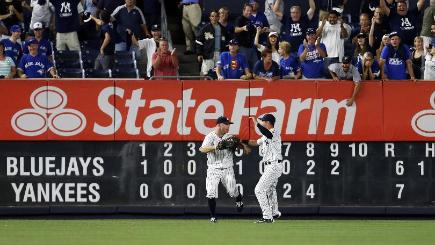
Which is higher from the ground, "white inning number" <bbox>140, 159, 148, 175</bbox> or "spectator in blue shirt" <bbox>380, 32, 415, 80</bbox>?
"spectator in blue shirt" <bbox>380, 32, 415, 80</bbox>

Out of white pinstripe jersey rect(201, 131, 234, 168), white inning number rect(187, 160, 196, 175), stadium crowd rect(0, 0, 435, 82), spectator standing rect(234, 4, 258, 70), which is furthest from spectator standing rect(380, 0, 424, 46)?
white inning number rect(187, 160, 196, 175)

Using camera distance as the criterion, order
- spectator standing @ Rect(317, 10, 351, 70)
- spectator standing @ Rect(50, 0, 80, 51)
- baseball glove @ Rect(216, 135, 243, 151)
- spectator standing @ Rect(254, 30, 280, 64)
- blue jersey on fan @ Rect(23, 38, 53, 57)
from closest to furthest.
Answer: baseball glove @ Rect(216, 135, 243, 151)
blue jersey on fan @ Rect(23, 38, 53, 57)
spectator standing @ Rect(254, 30, 280, 64)
spectator standing @ Rect(317, 10, 351, 70)
spectator standing @ Rect(50, 0, 80, 51)

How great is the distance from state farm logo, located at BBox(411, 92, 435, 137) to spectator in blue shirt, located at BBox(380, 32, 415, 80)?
1.28 metres

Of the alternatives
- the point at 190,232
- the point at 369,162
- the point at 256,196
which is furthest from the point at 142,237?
the point at 369,162

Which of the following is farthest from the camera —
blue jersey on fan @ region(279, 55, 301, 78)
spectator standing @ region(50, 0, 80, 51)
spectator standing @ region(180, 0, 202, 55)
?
spectator standing @ region(180, 0, 202, 55)

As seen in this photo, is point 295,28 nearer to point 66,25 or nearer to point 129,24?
point 129,24

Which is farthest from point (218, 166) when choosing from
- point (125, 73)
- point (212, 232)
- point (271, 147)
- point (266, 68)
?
point (125, 73)

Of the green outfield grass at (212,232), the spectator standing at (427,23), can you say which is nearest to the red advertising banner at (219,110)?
the green outfield grass at (212,232)

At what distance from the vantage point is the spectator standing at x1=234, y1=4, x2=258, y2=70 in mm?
28895

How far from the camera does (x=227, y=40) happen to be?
95.4 feet

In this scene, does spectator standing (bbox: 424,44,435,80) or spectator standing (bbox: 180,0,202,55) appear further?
spectator standing (bbox: 180,0,202,55)

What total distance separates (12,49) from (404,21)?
27.9 ft

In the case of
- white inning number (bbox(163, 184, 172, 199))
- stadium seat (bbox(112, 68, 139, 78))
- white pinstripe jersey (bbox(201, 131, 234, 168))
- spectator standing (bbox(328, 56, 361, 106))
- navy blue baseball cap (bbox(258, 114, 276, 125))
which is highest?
spectator standing (bbox(328, 56, 361, 106))

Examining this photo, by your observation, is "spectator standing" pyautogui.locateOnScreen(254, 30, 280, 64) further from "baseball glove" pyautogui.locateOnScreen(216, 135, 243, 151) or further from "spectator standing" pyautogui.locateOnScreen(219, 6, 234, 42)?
"baseball glove" pyautogui.locateOnScreen(216, 135, 243, 151)
